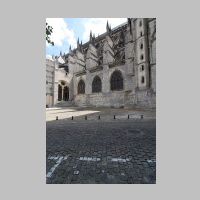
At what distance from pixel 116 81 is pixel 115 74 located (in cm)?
126

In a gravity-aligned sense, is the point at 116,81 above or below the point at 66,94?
above

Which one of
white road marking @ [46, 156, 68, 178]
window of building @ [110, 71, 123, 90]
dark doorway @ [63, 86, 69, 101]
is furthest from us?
dark doorway @ [63, 86, 69, 101]

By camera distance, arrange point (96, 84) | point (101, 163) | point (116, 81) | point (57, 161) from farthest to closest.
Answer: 1. point (96, 84)
2. point (116, 81)
3. point (57, 161)
4. point (101, 163)

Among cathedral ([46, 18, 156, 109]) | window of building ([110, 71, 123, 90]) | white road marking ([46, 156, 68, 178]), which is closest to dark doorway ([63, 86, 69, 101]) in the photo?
cathedral ([46, 18, 156, 109])

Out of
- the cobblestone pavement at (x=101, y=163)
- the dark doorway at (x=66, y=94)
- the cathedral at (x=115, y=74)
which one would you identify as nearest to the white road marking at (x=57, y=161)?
the cobblestone pavement at (x=101, y=163)

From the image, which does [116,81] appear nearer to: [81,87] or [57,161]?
[81,87]

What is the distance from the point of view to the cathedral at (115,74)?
20094mm

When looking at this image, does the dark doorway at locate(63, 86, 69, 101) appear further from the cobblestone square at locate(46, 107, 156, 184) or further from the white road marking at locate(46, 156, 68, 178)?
the white road marking at locate(46, 156, 68, 178)

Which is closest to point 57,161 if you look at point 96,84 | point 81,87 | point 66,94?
point 96,84

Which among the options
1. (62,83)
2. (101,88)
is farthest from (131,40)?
(62,83)

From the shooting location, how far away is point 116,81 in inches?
978

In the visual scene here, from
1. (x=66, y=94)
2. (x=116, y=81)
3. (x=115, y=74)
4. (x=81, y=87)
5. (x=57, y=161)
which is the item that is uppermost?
(x=115, y=74)

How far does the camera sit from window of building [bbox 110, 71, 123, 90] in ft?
79.7

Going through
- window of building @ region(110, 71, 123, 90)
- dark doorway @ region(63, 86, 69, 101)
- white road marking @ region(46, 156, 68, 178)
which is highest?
window of building @ region(110, 71, 123, 90)
